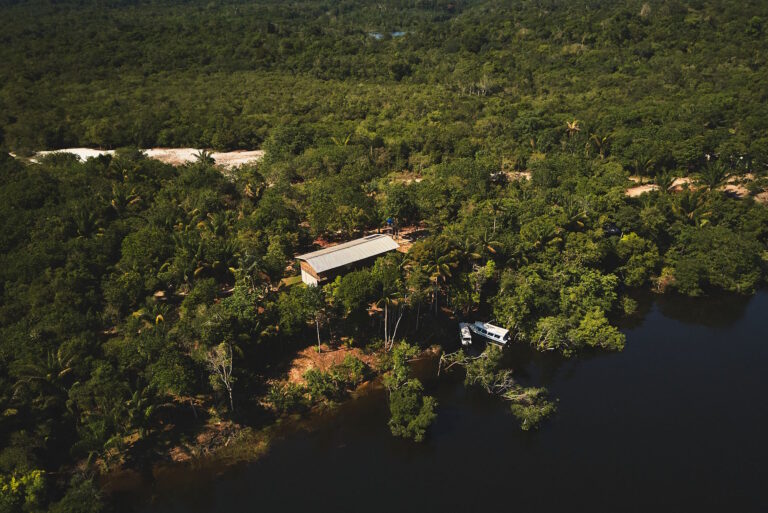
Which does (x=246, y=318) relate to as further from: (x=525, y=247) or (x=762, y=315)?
(x=762, y=315)

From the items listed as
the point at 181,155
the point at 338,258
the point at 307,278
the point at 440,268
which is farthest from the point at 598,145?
the point at 181,155

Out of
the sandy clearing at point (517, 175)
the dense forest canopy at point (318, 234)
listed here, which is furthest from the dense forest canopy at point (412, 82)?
the sandy clearing at point (517, 175)

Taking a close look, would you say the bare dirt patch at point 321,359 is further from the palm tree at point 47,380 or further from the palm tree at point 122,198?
the palm tree at point 122,198

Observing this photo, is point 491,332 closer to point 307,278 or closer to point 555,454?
point 555,454

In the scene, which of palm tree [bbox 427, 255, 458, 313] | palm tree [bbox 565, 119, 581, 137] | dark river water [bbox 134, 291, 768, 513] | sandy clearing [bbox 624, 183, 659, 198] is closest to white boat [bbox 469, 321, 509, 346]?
dark river water [bbox 134, 291, 768, 513]

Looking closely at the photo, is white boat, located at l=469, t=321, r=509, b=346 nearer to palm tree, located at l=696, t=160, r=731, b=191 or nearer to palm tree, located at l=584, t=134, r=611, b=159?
palm tree, located at l=696, t=160, r=731, b=191

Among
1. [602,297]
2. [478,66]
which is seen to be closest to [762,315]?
[602,297]
